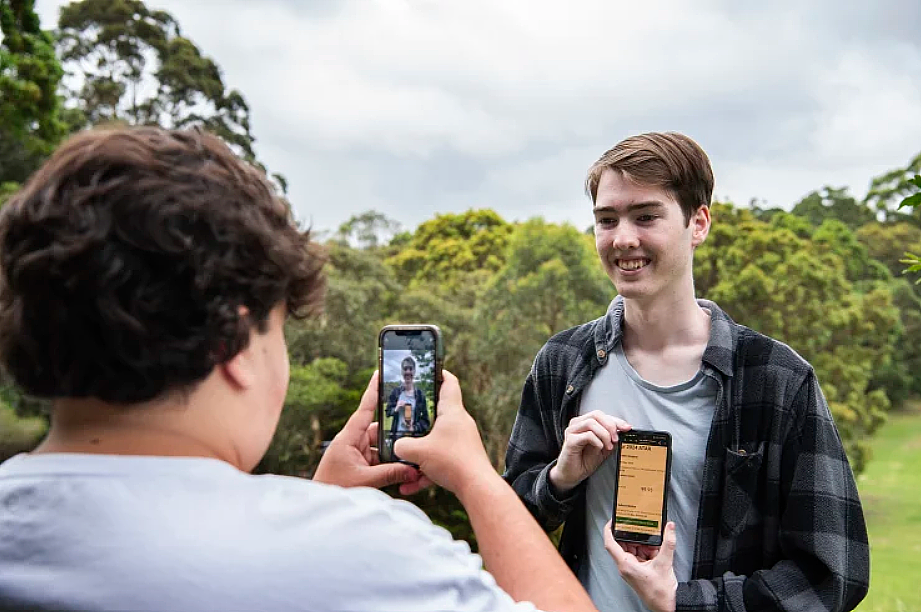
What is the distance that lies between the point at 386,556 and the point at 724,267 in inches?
563

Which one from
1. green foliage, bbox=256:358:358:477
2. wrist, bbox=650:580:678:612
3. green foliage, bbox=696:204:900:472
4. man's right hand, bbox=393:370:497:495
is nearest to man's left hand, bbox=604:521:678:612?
wrist, bbox=650:580:678:612

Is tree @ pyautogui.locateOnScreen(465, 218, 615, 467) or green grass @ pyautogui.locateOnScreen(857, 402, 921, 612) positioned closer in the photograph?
tree @ pyautogui.locateOnScreen(465, 218, 615, 467)

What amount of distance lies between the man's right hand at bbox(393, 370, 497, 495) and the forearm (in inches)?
1.3

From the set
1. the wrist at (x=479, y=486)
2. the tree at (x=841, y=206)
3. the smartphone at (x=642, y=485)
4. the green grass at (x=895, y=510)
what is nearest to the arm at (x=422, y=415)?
the wrist at (x=479, y=486)

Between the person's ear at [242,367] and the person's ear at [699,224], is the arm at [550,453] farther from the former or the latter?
the person's ear at [242,367]

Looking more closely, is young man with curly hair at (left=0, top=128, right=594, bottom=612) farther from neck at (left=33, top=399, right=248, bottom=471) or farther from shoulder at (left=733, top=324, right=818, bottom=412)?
shoulder at (left=733, top=324, right=818, bottom=412)

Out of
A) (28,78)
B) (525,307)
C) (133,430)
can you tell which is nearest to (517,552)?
(133,430)

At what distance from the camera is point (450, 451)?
1117mm

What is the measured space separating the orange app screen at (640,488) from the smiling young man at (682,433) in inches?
1.7

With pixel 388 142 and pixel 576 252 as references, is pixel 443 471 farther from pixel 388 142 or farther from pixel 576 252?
pixel 388 142

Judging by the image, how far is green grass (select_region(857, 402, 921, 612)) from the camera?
49.8 feet

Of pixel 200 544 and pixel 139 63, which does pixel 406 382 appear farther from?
pixel 139 63

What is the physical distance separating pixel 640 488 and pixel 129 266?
116 cm

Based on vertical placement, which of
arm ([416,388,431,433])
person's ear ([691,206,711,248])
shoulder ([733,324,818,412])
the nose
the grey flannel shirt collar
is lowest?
arm ([416,388,431,433])
